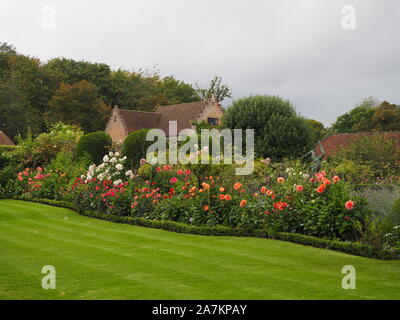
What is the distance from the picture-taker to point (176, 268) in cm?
768

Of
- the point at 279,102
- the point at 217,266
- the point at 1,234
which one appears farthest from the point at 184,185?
the point at 279,102

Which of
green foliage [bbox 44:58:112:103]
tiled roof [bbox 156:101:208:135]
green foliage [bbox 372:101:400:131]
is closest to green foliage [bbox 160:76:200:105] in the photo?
green foliage [bbox 44:58:112:103]

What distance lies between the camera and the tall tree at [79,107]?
49750 mm

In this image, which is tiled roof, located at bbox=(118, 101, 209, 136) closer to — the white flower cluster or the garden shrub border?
the white flower cluster

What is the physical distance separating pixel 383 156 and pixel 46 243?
65.4ft

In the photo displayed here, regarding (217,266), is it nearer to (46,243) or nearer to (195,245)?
(195,245)

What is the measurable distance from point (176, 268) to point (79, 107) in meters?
44.7

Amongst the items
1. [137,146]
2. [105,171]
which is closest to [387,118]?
[137,146]

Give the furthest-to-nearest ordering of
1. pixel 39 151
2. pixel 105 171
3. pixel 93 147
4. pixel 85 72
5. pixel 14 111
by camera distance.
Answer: pixel 85 72, pixel 14 111, pixel 93 147, pixel 39 151, pixel 105 171

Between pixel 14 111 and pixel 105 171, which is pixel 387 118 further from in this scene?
pixel 105 171

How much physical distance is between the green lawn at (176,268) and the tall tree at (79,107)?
130 feet
